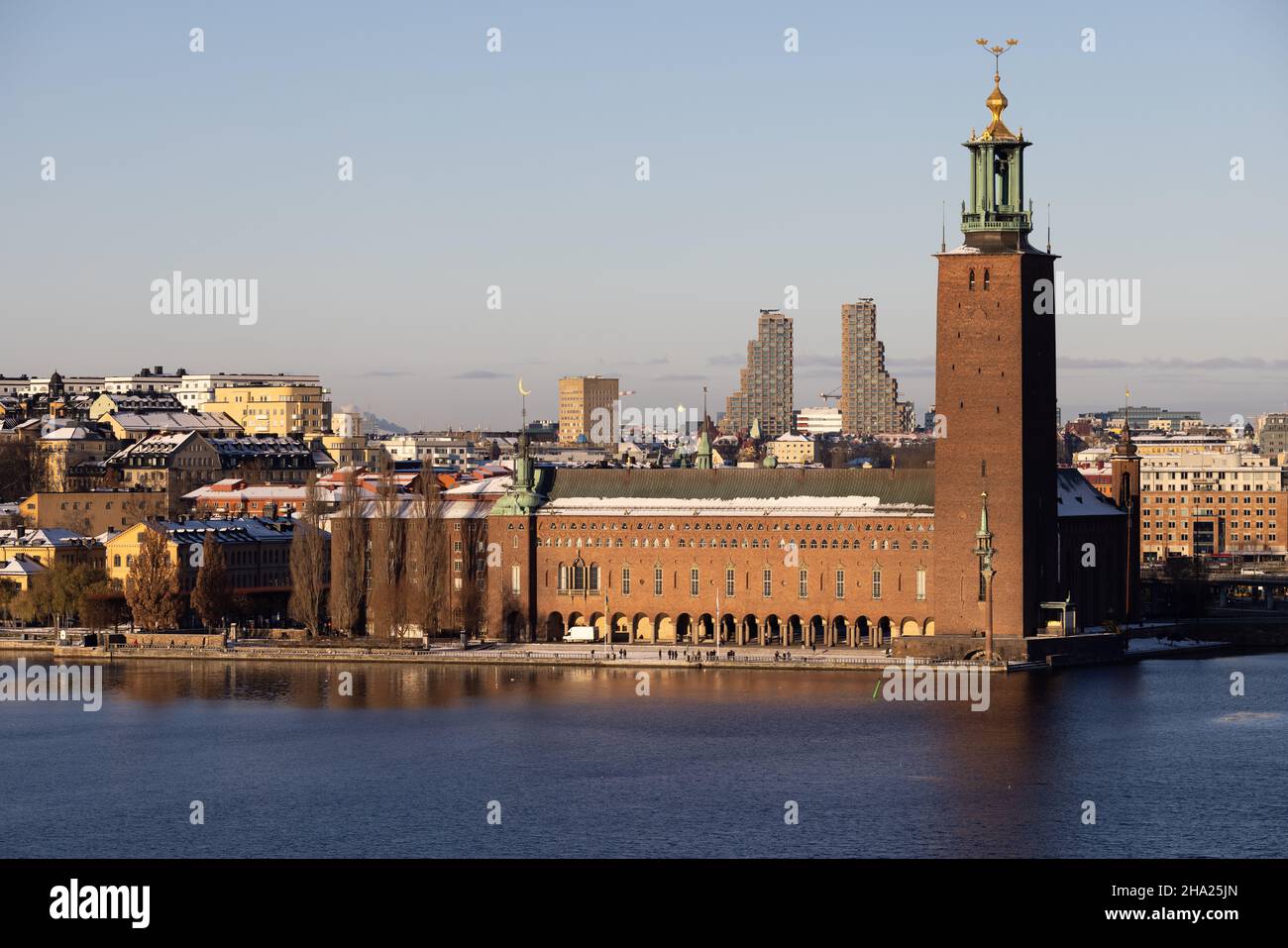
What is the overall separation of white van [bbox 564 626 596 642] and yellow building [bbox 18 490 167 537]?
108ft

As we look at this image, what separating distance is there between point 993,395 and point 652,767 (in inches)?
1050

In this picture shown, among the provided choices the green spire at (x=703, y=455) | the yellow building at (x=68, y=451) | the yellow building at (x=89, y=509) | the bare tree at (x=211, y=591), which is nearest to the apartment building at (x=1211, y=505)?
the green spire at (x=703, y=455)

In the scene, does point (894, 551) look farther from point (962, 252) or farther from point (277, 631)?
point (277, 631)

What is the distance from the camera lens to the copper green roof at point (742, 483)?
86.2m

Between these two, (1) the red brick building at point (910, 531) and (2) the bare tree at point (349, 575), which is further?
(2) the bare tree at point (349, 575)

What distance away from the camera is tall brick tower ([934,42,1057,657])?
81.0 m

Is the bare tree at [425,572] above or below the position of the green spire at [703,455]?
below

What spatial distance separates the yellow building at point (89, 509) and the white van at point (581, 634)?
32797 mm

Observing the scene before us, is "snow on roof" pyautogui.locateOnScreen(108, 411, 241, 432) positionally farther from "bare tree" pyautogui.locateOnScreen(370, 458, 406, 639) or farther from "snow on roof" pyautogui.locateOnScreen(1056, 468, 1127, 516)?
"snow on roof" pyautogui.locateOnScreen(1056, 468, 1127, 516)

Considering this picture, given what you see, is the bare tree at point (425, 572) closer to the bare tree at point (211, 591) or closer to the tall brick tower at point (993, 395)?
the bare tree at point (211, 591)

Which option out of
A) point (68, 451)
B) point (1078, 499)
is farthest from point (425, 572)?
point (68, 451)

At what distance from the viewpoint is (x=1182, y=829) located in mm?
50906

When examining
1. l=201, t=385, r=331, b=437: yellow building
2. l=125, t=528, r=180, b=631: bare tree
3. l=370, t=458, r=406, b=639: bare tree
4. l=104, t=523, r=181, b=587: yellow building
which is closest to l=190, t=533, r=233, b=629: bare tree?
l=125, t=528, r=180, b=631: bare tree
